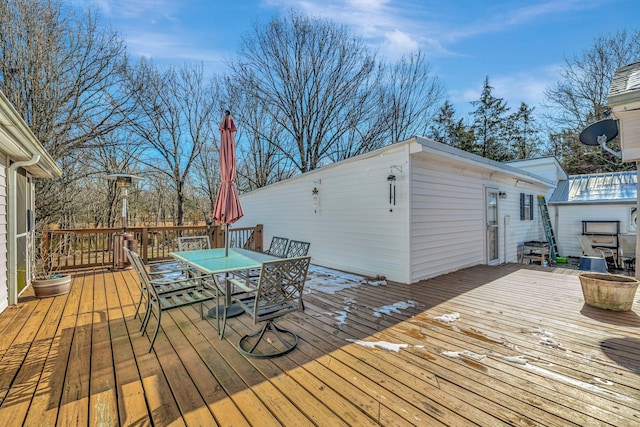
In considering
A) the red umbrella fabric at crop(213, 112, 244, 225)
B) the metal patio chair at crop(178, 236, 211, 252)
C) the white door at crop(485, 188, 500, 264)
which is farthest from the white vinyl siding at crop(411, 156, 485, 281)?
the metal patio chair at crop(178, 236, 211, 252)

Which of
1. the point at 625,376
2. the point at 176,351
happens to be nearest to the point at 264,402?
the point at 176,351

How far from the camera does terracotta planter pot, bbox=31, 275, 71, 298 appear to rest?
436cm

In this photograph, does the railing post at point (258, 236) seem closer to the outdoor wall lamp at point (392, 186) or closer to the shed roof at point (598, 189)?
the outdoor wall lamp at point (392, 186)

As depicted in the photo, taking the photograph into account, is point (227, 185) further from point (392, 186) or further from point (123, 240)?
point (123, 240)

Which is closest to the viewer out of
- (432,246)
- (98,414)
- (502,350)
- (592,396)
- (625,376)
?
(98,414)

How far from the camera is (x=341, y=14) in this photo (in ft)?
36.1

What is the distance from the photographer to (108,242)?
7.14 metres

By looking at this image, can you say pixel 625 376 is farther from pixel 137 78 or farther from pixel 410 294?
pixel 137 78

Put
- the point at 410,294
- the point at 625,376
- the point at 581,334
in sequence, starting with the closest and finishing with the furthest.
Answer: the point at 625,376 → the point at 581,334 → the point at 410,294

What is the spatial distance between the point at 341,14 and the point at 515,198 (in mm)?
9197

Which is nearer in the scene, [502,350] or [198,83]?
[502,350]

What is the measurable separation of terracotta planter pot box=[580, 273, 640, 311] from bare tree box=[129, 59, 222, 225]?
12.8 metres

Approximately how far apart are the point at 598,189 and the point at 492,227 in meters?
6.74

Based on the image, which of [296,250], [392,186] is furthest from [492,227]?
[296,250]
